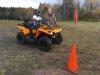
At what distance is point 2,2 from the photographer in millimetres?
20578

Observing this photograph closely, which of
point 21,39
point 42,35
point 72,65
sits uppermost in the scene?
point 42,35

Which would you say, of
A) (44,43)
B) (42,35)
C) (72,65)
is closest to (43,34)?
(42,35)

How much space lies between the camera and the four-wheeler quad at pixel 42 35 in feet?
30.4

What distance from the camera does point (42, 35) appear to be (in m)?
9.54

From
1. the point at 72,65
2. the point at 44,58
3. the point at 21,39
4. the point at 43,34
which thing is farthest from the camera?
the point at 21,39

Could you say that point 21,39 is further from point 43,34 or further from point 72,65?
point 72,65

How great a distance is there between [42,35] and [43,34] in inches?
2.0

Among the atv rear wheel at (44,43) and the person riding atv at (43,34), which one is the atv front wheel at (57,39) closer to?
the person riding atv at (43,34)

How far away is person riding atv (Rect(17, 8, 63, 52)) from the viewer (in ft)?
30.4

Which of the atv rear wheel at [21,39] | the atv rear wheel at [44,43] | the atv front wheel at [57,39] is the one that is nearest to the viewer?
the atv rear wheel at [44,43]

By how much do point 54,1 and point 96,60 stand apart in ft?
44.1

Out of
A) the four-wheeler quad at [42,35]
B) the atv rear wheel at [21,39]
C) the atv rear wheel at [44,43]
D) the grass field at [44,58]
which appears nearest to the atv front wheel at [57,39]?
the four-wheeler quad at [42,35]

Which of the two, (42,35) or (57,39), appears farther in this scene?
(57,39)

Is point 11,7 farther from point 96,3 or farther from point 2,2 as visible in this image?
point 96,3
